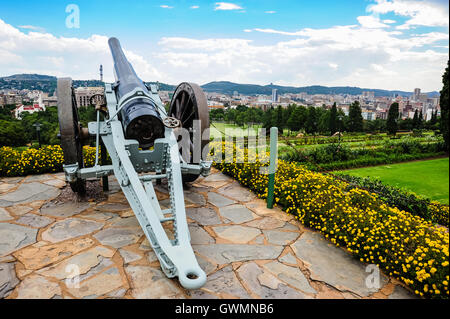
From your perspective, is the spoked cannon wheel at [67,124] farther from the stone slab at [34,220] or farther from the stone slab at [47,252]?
the stone slab at [47,252]

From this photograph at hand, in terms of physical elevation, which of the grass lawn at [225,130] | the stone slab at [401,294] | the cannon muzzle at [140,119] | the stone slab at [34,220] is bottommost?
the stone slab at [401,294]

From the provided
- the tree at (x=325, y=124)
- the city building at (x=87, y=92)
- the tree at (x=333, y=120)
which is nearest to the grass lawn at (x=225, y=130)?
the city building at (x=87, y=92)

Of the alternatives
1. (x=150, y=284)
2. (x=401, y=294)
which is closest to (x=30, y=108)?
(x=150, y=284)

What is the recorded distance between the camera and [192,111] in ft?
17.0

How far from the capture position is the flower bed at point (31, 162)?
595 cm

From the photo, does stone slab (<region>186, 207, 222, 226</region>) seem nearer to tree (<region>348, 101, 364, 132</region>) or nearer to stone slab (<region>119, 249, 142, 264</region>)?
stone slab (<region>119, 249, 142, 264</region>)

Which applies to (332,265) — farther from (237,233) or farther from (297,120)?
(297,120)

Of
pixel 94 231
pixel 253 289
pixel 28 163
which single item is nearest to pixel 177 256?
pixel 253 289

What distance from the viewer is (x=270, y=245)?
354 centimetres

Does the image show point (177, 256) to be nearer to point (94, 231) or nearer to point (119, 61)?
point (94, 231)

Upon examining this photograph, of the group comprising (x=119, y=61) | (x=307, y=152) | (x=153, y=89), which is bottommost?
(x=307, y=152)

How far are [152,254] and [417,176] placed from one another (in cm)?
1106

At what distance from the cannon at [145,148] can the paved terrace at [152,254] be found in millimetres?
307
